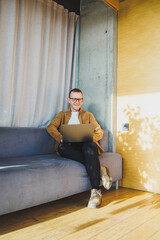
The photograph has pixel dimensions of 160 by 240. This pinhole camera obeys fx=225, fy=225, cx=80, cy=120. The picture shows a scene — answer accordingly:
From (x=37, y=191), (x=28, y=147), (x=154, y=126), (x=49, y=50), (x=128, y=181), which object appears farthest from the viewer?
(x=49, y=50)

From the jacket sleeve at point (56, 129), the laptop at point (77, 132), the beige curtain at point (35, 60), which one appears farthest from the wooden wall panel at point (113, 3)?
the laptop at point (77, 132)

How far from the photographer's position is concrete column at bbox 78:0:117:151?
2.95m

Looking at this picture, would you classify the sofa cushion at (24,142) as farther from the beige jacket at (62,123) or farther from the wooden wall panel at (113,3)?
the wooden wall panel at (113,3)

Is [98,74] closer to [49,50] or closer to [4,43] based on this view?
[49,50]

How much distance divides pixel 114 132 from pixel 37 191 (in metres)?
1.49

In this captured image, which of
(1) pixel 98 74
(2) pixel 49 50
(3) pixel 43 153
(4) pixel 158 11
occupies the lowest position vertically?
(3) pixel 43 153

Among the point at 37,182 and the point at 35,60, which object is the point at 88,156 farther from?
the point at 35,60

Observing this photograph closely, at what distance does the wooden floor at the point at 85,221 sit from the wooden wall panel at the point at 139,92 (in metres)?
0.47

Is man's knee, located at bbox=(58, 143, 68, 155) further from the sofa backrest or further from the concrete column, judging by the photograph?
the concrete column

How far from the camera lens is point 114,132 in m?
A: 2.93

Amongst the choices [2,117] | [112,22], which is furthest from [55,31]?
[2,117]

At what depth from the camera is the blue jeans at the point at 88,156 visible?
207cm

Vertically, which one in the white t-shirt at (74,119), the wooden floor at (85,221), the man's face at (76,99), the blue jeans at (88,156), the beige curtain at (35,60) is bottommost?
the wooden floor at (85,221)

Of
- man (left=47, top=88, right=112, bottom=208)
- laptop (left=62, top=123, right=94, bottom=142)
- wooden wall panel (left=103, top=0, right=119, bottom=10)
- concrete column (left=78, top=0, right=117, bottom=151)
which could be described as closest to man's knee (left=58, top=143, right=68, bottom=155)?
man (left=47, top=88, right=112, bottom=208)
